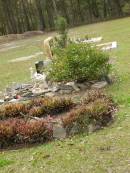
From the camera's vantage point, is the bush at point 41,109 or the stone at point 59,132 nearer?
the stone at point 59,132

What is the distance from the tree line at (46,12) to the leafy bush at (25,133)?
55.8m

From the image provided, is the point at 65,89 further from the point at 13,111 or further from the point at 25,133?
the point at 25,133

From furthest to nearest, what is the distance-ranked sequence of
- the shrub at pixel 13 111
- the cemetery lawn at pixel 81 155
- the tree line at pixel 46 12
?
the tree line at pixel 46 12, the shrub at pixel 13 111, the cemetery lawn at pixel 81 155

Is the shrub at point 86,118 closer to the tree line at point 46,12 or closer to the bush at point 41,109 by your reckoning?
the bush at point 41,109

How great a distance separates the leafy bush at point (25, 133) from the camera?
9516mm

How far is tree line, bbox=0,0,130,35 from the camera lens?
215ft

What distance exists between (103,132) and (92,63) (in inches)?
194

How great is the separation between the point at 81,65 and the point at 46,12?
54952 millimetres

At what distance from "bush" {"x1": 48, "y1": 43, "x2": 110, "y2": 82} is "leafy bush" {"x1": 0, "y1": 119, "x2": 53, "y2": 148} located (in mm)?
4510

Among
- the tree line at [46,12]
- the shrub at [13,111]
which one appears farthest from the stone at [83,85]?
the tree line at [46,12]

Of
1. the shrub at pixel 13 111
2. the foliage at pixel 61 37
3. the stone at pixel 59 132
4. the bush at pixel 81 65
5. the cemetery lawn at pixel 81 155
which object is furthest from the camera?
the foliage at pixel 61 37

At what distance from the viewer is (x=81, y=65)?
14109mm

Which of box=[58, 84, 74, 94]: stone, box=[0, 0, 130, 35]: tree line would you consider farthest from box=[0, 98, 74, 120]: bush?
box=[0, 0, 130, 35]: tree line

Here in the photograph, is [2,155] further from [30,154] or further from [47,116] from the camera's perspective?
[47,116]
